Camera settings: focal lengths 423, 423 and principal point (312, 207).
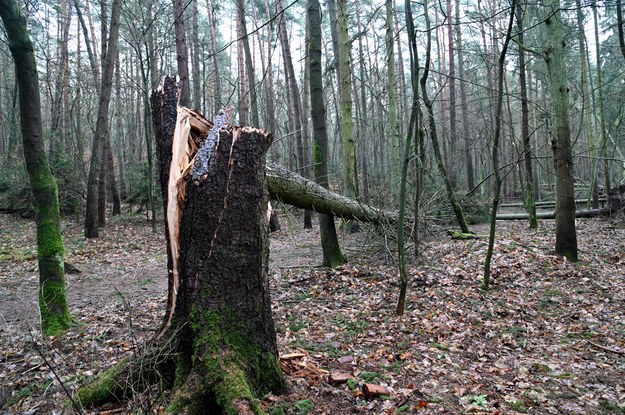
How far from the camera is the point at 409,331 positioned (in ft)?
17.3

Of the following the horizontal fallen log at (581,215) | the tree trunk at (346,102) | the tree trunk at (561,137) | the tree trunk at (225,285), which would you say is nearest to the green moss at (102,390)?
the tree trunk at (225,285)

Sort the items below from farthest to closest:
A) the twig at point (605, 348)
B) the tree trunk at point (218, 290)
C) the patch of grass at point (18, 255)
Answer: the patch of grass at point (18, 255), the twig at point (605, 348), the tree trunk at point (218, 290)

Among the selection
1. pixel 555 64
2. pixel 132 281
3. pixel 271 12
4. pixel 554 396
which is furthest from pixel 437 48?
pixel 554 396

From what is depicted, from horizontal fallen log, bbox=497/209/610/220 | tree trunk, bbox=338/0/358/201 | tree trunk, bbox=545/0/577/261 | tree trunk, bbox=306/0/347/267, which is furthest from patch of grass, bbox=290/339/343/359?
horizontal fallen log, bbox=497/209/610/220

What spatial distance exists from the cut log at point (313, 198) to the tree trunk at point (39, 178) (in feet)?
9.27

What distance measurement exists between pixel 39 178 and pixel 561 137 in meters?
8.65

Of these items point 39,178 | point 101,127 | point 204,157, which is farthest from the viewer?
point 101,127

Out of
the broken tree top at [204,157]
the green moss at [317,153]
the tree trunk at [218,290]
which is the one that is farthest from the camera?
the green moss at [317,153]

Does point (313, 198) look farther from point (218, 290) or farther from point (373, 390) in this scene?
point (218, 290)

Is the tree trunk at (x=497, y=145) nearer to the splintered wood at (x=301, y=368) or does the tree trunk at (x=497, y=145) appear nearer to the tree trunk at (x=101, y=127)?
the splintered wood at (x=301, y=368)

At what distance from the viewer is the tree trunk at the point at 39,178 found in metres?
5.04

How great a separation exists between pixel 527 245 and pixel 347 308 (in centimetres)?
479

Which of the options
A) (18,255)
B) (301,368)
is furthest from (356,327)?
(18,255)

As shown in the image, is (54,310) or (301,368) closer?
(301,368)
